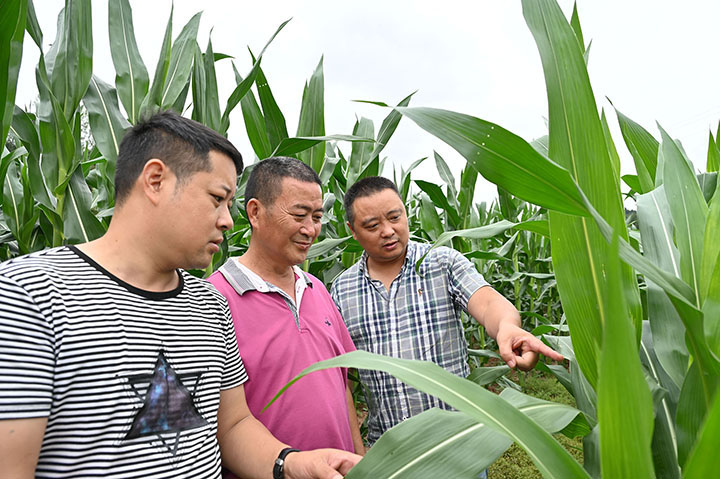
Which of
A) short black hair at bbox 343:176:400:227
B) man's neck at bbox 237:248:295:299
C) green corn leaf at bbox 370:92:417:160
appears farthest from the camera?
green corn leaf at bbox 370:92:417:160

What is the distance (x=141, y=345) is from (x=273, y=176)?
0.67 meters

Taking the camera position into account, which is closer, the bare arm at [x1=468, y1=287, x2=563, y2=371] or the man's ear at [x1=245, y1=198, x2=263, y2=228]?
the bare arm at [x1=468, y1=287, x2=563, y2=371]

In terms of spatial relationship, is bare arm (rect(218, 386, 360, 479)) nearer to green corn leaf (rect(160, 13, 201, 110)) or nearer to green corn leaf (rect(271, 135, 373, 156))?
green corn leaf (rect(271, 135, 373, 156))

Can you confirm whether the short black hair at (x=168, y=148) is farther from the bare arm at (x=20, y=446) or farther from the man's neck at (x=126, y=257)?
the bare arm at (x=20, y=446)

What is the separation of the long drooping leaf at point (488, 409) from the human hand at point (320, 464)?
1.11 ft

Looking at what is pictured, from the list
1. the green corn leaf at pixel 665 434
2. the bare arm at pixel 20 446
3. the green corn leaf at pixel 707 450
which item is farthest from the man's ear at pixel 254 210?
the green corn leaf at pixel 707 450

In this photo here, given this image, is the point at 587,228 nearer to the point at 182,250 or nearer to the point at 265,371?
the point at 182,250

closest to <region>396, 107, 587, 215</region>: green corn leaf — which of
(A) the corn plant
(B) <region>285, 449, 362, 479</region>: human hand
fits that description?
(A) the corn plant

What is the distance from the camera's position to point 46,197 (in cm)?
117

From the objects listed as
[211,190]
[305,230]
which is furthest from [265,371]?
[211,190]

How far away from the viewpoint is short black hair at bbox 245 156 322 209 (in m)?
1.29

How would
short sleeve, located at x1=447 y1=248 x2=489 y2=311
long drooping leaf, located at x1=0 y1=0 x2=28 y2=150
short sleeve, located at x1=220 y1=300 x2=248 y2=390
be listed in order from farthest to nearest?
1. short sleeve, located at x1=447 y1=248 x2=489 y2=311
2. short sleeve, located at x1=220 y1=300 x2=248 y2=390
3. long drooping leaf, located at x1=0 y1=0 x2=28 y2=150

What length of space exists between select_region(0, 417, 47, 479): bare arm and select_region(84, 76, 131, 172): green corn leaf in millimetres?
804

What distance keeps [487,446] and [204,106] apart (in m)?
1.20
